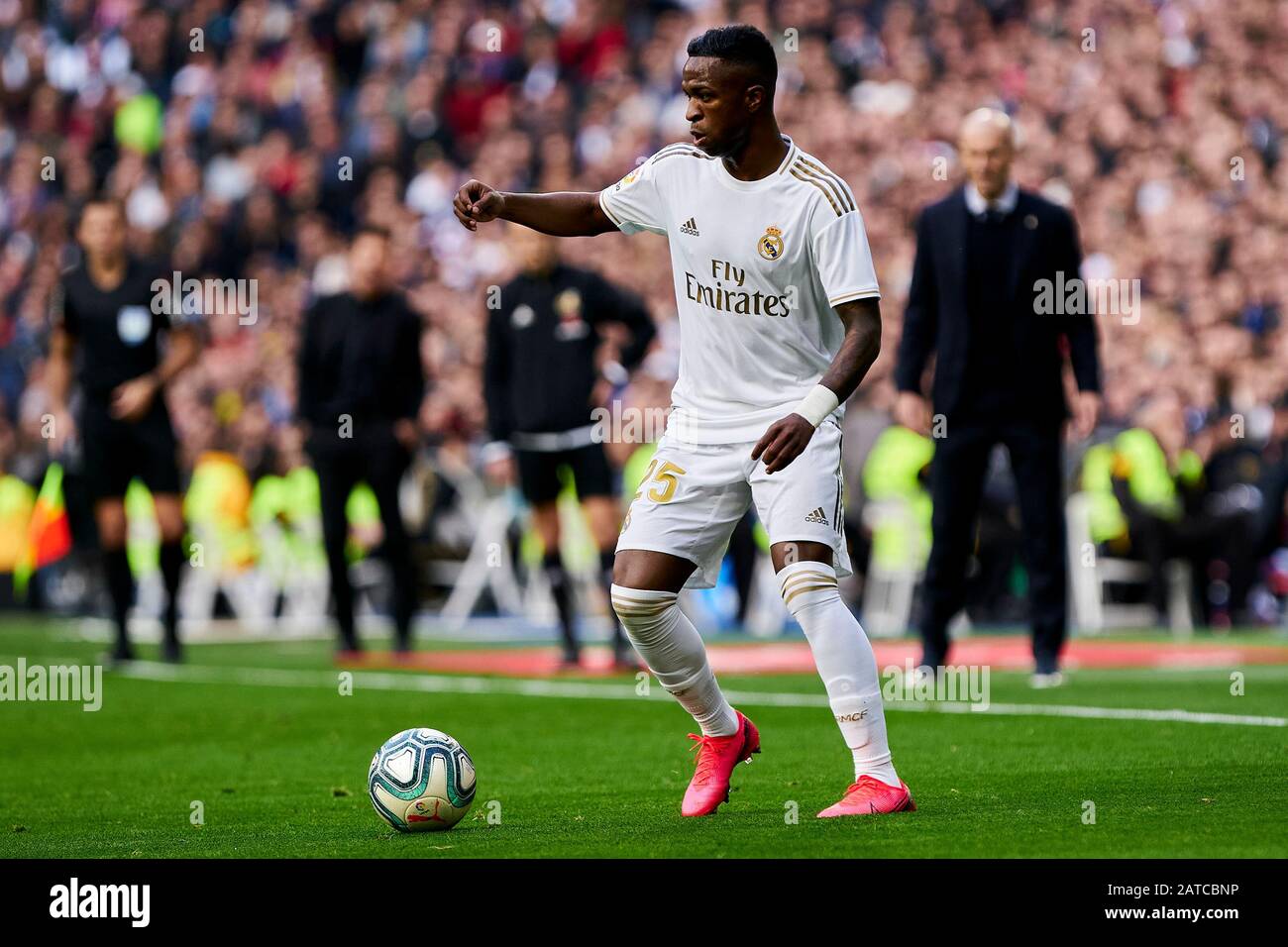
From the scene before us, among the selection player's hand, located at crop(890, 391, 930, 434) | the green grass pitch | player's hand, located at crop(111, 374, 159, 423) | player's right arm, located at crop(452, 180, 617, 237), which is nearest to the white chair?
the green grass pitch

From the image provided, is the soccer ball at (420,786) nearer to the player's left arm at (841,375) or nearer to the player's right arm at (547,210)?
the player's left arm at (841,375)

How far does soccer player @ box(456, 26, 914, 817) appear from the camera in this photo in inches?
233

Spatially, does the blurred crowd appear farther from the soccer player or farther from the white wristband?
the white wristband

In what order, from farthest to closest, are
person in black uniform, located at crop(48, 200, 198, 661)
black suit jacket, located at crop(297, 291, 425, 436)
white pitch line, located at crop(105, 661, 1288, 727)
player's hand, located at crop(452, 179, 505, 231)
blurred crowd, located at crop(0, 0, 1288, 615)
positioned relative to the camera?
blurred crowd, located at crop(0, 0, 1288, 615) < black suit jacket, located at crop(297, 291, 425, 436) < person in black uniform, located at crop(48, 200, 198, 661) < white pitch line, located at crop(105, 661, 1288, 727) < player's hand, located at crop(452, 179, 505, 231)

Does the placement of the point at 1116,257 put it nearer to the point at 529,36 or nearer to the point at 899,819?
the point at 529,36

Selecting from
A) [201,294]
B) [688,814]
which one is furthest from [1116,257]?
[688,814]

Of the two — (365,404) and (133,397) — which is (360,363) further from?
(133,397)

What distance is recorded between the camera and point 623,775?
7348 millimetres

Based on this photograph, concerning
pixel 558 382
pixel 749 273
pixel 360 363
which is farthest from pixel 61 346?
pixel 749 273

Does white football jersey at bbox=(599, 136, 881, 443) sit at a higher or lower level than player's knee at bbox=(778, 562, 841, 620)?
higher

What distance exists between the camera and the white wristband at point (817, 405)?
5.76 meters

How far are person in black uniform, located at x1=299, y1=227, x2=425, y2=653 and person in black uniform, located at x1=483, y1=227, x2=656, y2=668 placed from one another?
0.95 meters

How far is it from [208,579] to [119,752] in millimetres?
12071

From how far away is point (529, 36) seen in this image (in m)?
25.9
